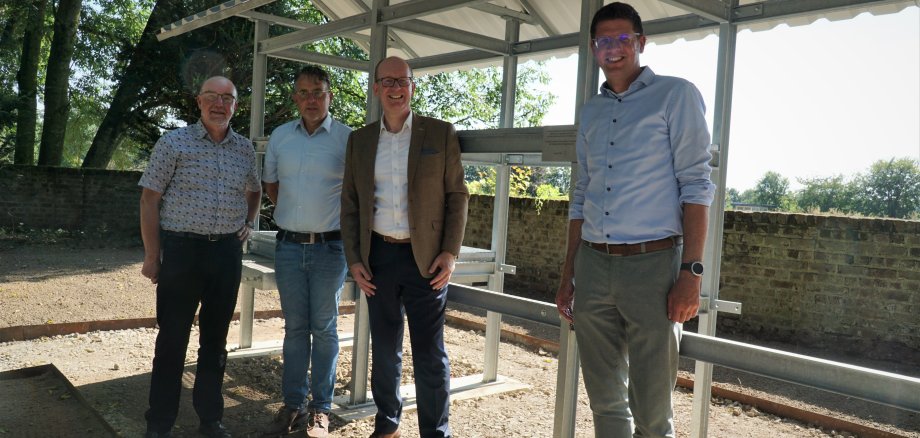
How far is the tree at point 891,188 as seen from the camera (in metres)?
38.7

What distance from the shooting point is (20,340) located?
6.67 m

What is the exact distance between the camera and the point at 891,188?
131ft

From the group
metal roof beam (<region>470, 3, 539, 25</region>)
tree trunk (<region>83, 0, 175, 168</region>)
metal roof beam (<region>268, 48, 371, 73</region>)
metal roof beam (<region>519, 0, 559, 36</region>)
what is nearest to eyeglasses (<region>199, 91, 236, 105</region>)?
metal roof beam (<region>470, 3, 539, 25</region>)

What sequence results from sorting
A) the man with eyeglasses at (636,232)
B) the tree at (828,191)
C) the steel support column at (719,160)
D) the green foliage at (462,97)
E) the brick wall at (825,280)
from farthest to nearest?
1. the tree at (828,191)
2. the green foliage at (462,97)
3. the brick wall at (825,280)
4. the steel support column at (719,160)
5. the man with eyeglasses at (636,232)

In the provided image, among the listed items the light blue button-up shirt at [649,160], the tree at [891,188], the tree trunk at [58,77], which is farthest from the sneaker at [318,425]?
the tree at [891,188]

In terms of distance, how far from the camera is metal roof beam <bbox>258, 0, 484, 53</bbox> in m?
3.89

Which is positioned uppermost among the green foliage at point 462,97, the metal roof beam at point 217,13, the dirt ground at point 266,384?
the green foliage at point 462,97

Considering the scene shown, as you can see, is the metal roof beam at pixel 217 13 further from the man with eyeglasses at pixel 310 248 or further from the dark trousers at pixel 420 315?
the dark trousers at pixel 420 315

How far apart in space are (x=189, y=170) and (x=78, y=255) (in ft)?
35.8

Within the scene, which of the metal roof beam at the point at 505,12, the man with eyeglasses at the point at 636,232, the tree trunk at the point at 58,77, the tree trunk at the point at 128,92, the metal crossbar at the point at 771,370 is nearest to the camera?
the metal crossbar at the point at 771,370

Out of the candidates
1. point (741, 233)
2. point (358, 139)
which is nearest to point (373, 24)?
point (358, 139)

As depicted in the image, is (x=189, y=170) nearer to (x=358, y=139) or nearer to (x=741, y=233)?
(x=358, y=139)

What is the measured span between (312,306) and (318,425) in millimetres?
679

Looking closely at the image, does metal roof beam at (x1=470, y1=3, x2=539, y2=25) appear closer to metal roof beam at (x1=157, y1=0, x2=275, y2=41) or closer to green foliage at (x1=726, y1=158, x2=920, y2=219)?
metal roof beam at (x1=157, y1=0, x2=275, y2=41)
